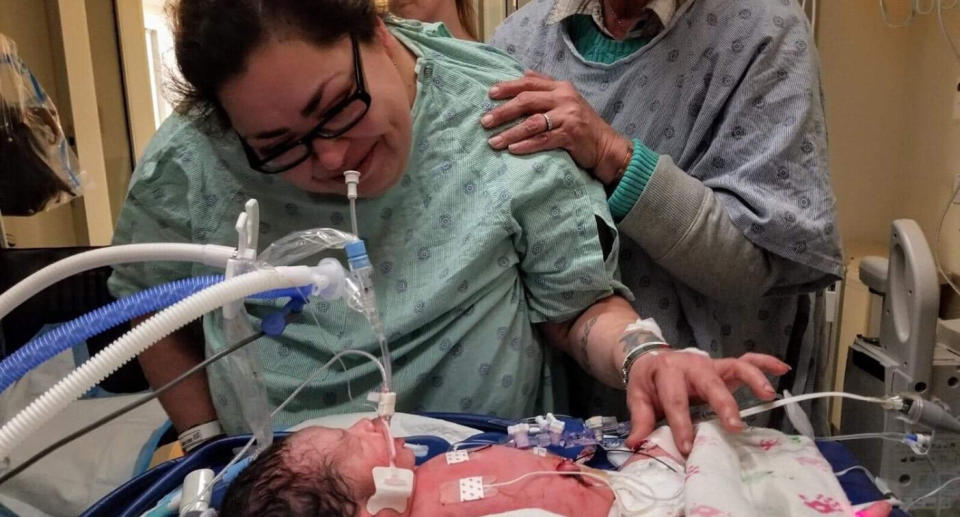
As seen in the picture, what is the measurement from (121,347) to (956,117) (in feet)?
9.42

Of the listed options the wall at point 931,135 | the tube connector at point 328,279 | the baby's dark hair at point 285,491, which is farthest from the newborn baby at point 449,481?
the wall at point 931,135

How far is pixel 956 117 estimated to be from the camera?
2.55 m

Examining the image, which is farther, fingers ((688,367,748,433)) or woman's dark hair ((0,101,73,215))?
woman's dark hair ((0,101,73,215))

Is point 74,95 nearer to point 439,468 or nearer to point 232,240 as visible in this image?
point 232,240

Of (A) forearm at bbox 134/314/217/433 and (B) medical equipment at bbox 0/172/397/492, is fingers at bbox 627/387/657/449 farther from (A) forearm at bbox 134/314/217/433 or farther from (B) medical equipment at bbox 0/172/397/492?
(A) forearm at bbox 134/314/217/433

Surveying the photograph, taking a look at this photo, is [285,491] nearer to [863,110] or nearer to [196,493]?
[196,493]

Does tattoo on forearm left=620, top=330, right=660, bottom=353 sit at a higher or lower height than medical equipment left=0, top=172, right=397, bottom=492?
lower

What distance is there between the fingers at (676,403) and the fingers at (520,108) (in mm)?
481

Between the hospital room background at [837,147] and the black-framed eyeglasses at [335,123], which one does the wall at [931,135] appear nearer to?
the hospital room background at [837,147]

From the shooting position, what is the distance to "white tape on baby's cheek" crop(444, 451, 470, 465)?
91 centimetres

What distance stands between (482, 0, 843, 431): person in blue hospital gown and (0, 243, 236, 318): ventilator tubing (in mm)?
529

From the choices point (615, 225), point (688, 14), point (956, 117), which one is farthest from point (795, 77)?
point (956, 117)

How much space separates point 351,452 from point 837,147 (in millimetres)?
2849

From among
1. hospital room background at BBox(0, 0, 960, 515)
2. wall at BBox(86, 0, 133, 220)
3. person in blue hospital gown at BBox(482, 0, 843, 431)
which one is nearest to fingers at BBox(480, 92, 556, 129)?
person in blue hospital gown at BBox(482, 0, 843, 431)
